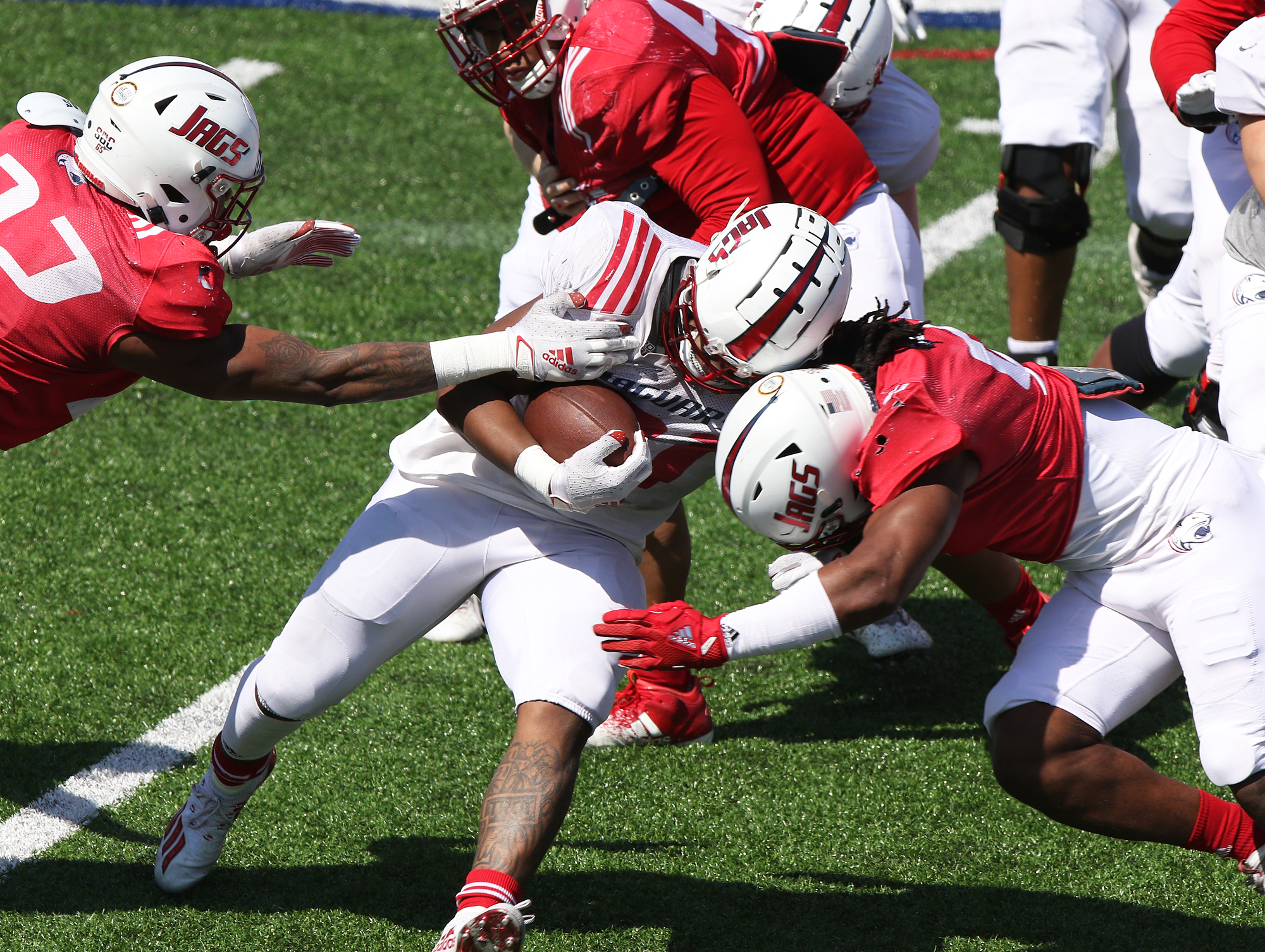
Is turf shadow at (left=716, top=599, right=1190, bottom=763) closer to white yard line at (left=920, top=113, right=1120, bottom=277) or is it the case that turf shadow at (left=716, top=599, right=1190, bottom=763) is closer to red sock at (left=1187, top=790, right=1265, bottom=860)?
red sock at (left=1187, top=790, right=1265, bottom=860)

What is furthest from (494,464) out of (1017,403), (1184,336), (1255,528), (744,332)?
(1184,336)

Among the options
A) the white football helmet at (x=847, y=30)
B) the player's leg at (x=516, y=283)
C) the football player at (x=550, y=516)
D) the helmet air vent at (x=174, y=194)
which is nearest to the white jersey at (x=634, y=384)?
the football player at (x=550, y=516)

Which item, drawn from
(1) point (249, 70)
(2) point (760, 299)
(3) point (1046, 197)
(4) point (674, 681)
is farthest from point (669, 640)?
(1) point (249, 70)

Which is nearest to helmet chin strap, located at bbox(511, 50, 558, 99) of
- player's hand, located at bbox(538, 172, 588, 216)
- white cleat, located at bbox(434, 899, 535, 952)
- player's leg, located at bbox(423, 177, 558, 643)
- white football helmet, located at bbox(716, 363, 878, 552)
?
player's hand, located at bbox(538, 172, 588, 216)

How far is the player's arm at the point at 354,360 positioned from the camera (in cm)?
258

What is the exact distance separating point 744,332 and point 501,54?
1347mm

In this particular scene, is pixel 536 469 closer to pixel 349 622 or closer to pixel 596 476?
pixel 596 476

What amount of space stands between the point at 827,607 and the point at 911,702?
1513 mm

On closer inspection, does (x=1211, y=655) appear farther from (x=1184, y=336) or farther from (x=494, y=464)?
(x=1184, y=336)

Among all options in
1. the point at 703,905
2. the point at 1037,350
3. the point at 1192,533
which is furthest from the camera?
the point at 1037,350

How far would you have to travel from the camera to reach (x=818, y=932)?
9.26 ft

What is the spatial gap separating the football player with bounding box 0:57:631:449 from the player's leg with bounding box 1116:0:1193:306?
9.36 feet

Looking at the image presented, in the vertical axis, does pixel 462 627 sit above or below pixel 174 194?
below

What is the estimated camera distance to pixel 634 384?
2.73 m
